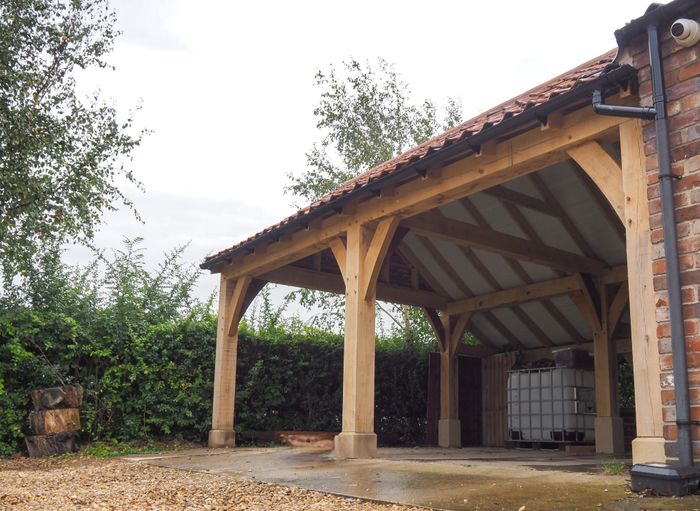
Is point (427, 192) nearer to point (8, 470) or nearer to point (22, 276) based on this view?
point (8, 470)

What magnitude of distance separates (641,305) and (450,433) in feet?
29.5

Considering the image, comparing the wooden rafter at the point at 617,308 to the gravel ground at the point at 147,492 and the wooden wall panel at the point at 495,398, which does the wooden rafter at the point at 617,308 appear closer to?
the wooden wall panel at the point at 495,398

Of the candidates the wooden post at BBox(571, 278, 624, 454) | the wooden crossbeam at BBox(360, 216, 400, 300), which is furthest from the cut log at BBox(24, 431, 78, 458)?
the wooden post at BBox(571, 278, 624, 454)

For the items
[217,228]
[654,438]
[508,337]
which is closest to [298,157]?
[508,337]

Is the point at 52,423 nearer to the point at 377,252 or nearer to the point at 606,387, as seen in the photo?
the point at 377,252

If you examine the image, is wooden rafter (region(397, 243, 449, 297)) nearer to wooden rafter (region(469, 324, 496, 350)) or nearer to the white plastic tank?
wooden rafter (region(469, 324, 496, 350))

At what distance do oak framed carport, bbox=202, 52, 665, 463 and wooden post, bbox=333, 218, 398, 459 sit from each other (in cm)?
2

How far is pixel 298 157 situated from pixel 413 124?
3.97 meters

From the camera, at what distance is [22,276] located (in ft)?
36.8

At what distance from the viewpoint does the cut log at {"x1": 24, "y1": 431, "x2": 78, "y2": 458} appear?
9.72 meters

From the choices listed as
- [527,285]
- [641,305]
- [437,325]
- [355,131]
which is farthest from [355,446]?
[355,131]

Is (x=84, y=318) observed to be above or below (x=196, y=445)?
above

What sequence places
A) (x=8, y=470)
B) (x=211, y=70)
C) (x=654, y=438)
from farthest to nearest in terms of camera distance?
1. (x=211, y=70)
2. (x=8, y=470)
3. (x=654, y=438)

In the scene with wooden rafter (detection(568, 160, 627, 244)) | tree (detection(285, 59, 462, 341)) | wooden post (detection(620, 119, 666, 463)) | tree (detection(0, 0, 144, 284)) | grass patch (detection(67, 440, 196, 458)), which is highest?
tree (detection(285, 59, 462, 341))
